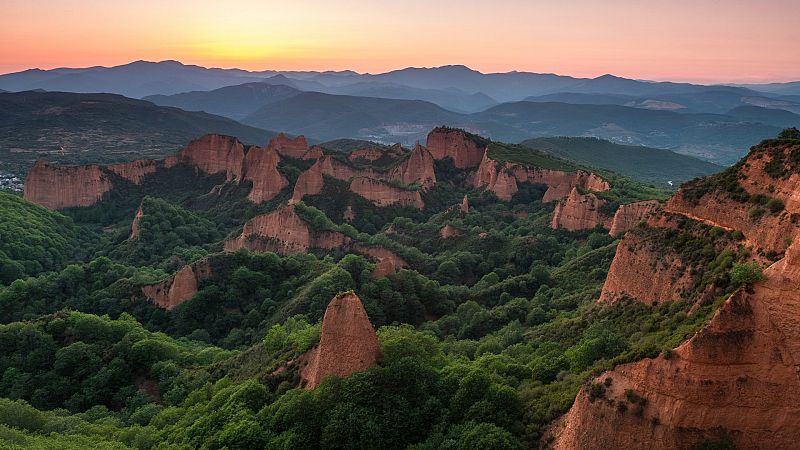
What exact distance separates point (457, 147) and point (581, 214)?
152 feet

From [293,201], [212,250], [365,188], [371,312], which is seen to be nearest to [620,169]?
[365,188]

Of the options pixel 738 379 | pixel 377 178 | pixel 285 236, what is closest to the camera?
pixel 738 379

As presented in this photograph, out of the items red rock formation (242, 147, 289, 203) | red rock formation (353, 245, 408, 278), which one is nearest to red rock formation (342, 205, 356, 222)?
red rock formation (242, 147, 289, 203)

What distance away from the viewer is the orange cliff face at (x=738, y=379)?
16422 millimetres

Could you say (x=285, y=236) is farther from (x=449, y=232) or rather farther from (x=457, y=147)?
(x=457, y=147)

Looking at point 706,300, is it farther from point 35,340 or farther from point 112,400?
point 35,340

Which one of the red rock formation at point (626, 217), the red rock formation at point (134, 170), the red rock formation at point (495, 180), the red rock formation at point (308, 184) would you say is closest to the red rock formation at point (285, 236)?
the red rock formation at point (308, 184)

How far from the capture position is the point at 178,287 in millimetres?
48750

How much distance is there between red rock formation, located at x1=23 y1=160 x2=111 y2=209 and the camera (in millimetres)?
93000

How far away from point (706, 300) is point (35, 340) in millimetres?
38884

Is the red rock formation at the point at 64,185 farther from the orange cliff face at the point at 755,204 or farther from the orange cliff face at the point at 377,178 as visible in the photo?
the orange cliff face at the point at 755,204

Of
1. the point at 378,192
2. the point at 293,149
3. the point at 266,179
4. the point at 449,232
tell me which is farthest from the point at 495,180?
the point at 293,149

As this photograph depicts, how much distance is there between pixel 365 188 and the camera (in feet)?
289

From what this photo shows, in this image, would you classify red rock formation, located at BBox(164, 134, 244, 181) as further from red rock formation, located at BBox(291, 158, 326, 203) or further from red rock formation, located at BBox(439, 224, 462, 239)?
red rock formation, located at BBox(439, 224, 462, 239)
